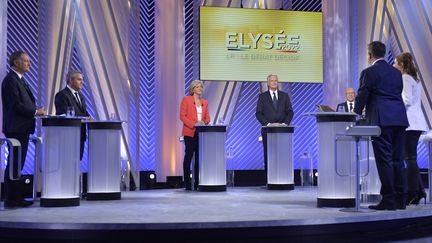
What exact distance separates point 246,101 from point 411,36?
306cm

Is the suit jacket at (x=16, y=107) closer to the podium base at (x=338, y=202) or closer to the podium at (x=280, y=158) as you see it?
the podium base at (x=338, y=202)

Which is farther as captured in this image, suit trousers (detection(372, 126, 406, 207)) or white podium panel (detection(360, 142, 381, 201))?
white podium panel (detection(360, 142, 381, 201))

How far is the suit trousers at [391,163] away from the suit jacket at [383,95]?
0.09 m

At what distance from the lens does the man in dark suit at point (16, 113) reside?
19.0 ft

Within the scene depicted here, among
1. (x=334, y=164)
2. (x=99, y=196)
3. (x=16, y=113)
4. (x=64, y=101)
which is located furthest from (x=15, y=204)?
(x=334, y=164)

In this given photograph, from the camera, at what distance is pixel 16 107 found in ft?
18.9

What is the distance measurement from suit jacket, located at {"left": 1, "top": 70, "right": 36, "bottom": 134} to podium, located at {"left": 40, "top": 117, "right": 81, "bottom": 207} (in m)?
0.17

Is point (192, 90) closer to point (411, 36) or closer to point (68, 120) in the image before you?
point (68, 120)

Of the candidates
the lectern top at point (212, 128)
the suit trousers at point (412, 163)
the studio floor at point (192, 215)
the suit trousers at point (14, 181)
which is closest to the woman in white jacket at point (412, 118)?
the suit trousers at point (412, 163)

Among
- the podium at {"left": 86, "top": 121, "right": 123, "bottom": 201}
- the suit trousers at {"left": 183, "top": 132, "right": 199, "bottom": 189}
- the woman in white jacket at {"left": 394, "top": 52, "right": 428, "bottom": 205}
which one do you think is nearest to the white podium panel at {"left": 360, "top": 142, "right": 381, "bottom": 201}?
the woman in white jacket at {"left": 394, "top": 52, "right": 428, "bottom": 205}

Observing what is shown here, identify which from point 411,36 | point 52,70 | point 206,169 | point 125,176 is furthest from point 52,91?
point 411,36

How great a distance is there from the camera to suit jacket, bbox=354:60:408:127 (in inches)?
207

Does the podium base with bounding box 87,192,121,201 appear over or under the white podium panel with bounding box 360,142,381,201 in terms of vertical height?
under

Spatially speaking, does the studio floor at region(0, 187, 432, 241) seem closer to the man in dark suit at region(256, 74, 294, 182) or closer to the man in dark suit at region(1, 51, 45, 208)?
the man in dark suit at region(1, 51, 45, 208)
